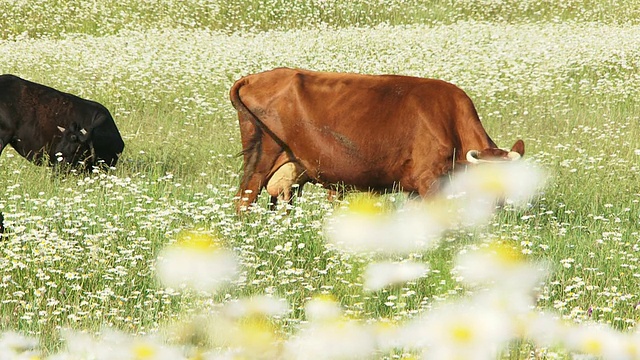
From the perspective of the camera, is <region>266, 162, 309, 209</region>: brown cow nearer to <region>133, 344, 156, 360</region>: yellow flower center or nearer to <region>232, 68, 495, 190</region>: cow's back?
<region>232, 68, 495, 190</region>: cow's back

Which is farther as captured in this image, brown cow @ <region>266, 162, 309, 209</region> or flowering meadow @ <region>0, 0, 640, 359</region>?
brown cow @ <region>266, 162, 309, 209</region>

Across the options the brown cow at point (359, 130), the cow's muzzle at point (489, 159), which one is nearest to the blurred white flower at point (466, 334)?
the cow's muzzle at point (489, 159)

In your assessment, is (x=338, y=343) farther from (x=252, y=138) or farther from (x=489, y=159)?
(x=252, y=138)

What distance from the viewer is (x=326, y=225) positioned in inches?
262

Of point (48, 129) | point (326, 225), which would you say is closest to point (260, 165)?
point (326, 225)

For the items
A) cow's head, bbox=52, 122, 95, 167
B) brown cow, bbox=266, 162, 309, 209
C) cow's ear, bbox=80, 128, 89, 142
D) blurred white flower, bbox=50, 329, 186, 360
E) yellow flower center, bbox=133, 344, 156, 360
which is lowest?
cow's head, bbox=52, 122, 95, 167

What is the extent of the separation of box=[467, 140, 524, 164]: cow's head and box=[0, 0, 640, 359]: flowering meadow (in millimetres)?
235

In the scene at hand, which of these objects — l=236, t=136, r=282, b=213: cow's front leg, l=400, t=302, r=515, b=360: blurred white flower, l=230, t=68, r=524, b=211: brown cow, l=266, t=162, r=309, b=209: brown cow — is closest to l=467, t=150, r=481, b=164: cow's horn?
l=230, t=68, r=524, b=211: brown cow

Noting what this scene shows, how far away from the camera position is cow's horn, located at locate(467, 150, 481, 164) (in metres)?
6.91

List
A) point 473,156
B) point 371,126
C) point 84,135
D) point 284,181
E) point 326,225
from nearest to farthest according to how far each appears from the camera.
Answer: point 326,225 < point 473,156 < point 371,126 < point 284,181 < point 84,135

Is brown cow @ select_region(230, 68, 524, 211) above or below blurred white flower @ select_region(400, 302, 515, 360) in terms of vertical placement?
below

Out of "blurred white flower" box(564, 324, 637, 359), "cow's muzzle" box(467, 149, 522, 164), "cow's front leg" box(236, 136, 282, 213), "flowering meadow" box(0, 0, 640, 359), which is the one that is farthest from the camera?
"cow's front leg" box(236, 136, 282, 213)

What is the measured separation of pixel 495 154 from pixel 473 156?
0.57ft

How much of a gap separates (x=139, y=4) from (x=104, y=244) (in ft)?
68.5
